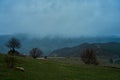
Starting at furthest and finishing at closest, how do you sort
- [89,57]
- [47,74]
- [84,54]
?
[84,54] → [89,57] → [47,74]

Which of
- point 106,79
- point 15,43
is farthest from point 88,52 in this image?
point 106,79

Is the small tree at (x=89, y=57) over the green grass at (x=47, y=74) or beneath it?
over

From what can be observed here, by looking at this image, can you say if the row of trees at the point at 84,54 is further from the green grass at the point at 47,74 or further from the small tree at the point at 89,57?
the green grass at the point at 47,74

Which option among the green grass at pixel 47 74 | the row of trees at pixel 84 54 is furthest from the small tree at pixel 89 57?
the green grass at pixel 47 74

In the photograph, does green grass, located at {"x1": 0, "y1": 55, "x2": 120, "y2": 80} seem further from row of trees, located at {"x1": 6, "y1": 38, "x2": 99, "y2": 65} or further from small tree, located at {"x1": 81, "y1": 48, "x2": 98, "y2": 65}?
small tree, located at {"x1": 81, "y1": 48, "x2": 98, "y2": 65}

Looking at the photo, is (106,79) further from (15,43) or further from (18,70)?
(15,43)

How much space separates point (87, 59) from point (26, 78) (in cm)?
10588

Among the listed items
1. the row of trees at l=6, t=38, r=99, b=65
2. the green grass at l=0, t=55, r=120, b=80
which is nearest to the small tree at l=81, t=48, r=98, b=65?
the row of trees at l=6, t=38, r=99, b=65

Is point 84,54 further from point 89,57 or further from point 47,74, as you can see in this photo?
point 47,74

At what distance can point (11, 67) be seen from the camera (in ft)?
130

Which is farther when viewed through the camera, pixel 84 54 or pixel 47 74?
pixel 84 54

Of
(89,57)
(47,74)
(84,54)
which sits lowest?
(47,74)

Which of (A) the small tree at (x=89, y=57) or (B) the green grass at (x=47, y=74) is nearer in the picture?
(B) the green grass at (x=47, y=74)

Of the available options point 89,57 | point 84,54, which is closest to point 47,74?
point 89,57
